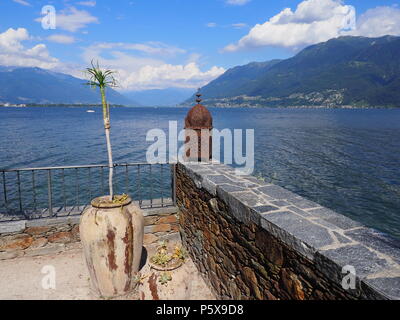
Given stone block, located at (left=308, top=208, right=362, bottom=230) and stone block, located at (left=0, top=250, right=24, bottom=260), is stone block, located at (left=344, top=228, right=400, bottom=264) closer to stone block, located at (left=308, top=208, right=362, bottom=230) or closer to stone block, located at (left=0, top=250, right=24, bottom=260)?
stone block, located at (left=308, top=208, right=362, bottom=230)

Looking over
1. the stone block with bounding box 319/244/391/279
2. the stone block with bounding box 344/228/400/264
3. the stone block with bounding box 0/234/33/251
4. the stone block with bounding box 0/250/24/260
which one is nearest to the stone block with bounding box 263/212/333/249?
the stone block with bounding box 319/244/391/279

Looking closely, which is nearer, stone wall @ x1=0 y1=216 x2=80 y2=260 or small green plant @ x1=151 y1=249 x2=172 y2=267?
small green plant @ x1=151 y1=249 x2=172 y2=267

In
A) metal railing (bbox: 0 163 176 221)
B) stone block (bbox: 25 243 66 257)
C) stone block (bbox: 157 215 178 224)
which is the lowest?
metal railing (bbox: 0 163 176 221)

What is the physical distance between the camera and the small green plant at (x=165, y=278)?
3.88 m

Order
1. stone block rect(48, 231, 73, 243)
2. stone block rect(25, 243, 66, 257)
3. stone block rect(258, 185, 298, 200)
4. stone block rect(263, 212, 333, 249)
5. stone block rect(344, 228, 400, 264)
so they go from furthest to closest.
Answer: stone block rect(48, 231, 73, 243) → stone block rect(25, 243, 66, 257) → stone block rect(258, 185, 298, 200) → stone block rect(263, 212, 333, 249) → stone block rect(344, 228, 400, 264)

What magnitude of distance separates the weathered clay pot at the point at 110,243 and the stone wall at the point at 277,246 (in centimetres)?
135

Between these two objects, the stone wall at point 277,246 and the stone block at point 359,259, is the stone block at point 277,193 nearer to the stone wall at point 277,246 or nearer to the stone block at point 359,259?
the stone wall at point 277,246

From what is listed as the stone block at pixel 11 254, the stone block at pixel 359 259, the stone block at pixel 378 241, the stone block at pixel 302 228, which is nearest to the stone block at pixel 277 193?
the stone block at pixel 302 228

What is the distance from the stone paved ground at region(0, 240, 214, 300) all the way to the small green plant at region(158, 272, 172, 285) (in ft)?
0.26

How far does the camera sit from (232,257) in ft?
13.3

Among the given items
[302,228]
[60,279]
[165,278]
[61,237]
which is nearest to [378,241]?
[302,228]

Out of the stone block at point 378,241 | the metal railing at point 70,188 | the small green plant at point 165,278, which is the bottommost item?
the metal railing at point 70,188

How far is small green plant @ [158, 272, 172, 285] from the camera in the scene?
3.88 meters

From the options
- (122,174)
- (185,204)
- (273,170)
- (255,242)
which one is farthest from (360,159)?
(255,242)
